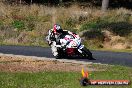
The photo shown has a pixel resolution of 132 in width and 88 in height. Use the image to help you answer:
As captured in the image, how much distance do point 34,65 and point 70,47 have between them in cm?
358

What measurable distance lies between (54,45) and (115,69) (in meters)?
4.52

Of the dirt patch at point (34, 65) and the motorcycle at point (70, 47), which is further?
the motorcycle at point (70, 47)

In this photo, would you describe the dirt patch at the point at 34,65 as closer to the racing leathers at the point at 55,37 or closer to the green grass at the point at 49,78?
the green grass at the point at 49,78

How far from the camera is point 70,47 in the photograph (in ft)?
69.3

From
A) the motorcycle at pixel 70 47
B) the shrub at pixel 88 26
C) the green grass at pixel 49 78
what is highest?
the green grass at pixel 49 78

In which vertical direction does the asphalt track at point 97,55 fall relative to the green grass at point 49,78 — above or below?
below

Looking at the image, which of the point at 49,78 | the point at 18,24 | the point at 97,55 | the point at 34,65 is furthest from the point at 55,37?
the point at 18,24

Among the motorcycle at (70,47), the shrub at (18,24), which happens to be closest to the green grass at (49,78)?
the motorcycle at (70,47)

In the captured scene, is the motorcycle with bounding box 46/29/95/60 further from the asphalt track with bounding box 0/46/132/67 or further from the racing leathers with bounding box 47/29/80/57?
the asphalt track with bounding box 0/46/132/67

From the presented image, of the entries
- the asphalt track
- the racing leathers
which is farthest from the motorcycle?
the asphalt track

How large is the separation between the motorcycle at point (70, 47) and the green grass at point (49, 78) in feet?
15.2

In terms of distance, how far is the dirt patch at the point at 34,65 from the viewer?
1679cm

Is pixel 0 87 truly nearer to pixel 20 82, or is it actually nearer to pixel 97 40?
pixel 20 82

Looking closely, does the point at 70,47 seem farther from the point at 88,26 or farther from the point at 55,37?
the point at 88,26
